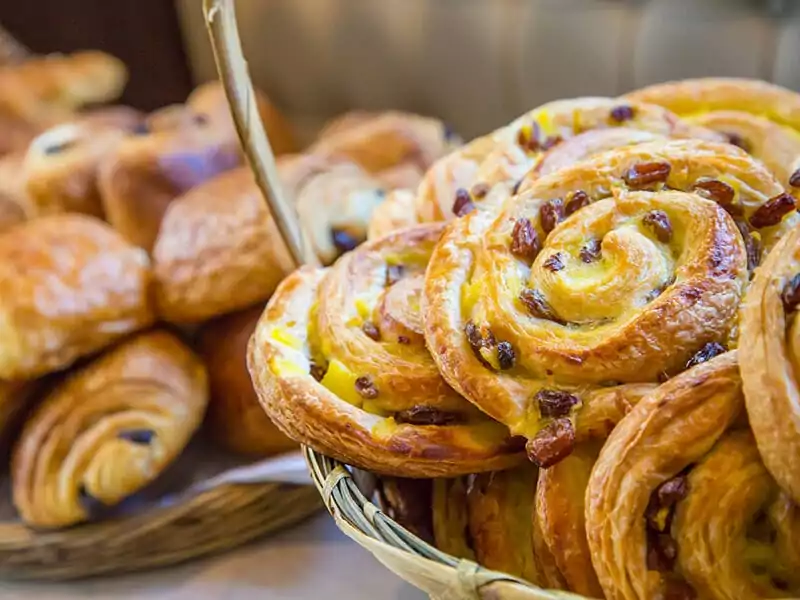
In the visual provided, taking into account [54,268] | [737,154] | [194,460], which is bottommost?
[194,460]

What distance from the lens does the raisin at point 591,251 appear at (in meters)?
0.66

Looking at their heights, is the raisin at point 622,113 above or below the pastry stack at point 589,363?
above

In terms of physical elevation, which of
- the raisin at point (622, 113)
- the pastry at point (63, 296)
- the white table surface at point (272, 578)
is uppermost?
the raisin at point (622, 113)

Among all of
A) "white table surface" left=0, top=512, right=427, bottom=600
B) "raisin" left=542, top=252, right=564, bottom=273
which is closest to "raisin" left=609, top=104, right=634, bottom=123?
"raisin" left=542, top=252, right=564, bottom=273

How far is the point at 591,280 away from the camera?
25.4 inches

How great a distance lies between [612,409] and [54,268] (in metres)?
0.77

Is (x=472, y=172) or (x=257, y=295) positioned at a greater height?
(x=472, y=172)

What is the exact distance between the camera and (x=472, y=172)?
2.95 feet

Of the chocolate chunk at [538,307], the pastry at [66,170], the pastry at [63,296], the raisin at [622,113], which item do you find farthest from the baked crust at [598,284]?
the pastry at [66,170]

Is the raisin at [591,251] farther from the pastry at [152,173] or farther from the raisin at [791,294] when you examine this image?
the pastry at [152,173]

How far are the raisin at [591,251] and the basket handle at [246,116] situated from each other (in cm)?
36

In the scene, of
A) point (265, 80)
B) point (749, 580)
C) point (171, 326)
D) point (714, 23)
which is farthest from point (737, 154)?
point (265, 80)

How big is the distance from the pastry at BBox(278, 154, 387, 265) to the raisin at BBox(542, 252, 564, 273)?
49cm

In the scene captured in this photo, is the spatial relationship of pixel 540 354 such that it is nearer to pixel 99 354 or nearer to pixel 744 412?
pixel 744 412
